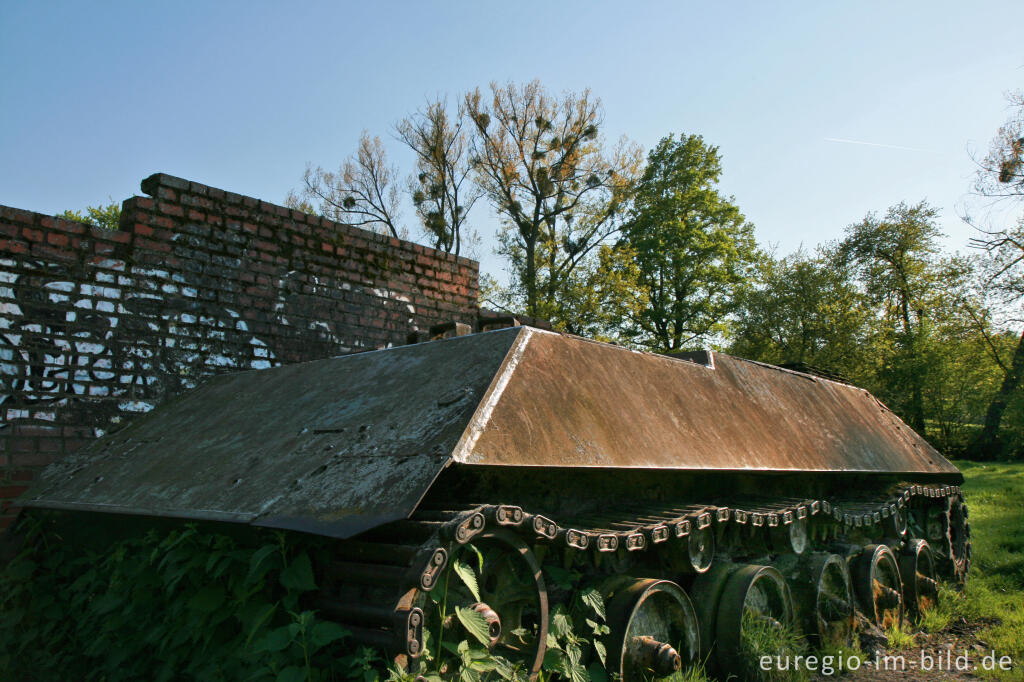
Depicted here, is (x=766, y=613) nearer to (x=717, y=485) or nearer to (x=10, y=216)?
(x=717, y=485)

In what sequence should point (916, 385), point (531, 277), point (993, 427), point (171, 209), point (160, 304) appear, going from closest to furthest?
point (160, 304), point (171, 209), point (993, 427), point (916, 385), point (531, 277)

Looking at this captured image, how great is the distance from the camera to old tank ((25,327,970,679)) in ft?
8.98

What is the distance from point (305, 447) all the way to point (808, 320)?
24.9 m

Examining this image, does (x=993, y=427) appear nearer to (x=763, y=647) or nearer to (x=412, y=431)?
(x=763, y=647)

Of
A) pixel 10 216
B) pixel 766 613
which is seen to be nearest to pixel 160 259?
pixel 10 216

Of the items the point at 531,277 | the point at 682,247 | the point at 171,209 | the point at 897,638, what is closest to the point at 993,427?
the point at 682,247

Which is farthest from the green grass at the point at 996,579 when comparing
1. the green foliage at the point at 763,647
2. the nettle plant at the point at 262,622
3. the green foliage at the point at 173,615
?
the green foliage at the point at 173,615

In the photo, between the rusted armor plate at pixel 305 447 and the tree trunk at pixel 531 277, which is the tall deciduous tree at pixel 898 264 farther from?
the rusted armor plate at pixel 305 447

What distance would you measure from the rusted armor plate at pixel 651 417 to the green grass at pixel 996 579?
1.38m

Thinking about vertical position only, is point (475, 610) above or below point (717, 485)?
below

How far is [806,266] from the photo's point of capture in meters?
26.6

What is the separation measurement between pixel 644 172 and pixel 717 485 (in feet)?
79.8

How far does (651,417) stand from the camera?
3.98 metres

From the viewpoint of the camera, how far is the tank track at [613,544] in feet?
8.09
